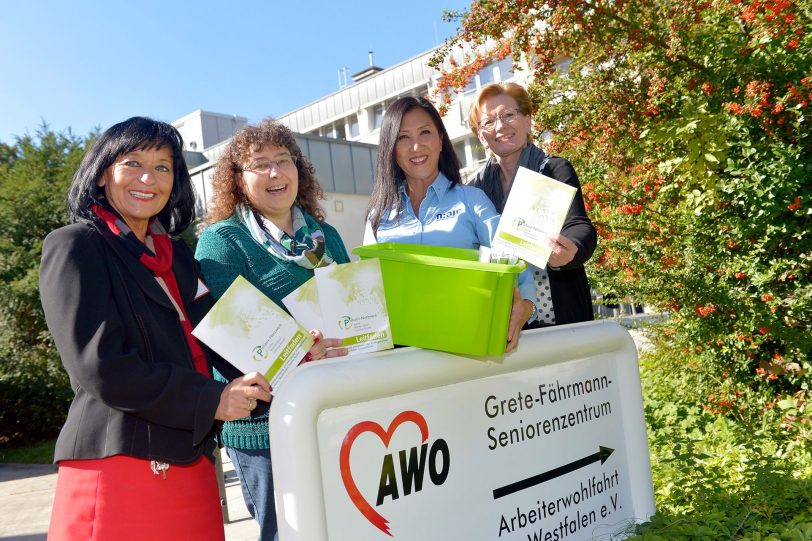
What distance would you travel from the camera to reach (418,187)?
2797mm

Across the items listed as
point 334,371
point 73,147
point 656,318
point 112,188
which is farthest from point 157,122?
point 73,147

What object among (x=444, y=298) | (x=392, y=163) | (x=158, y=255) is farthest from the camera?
(x=392, y=163)

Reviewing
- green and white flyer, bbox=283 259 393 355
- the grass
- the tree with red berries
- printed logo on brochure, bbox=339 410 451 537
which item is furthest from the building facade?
printed logo on brochure, bbox=339 410 451 537

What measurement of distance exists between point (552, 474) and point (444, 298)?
2.82ft

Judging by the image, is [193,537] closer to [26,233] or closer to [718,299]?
[718,299]

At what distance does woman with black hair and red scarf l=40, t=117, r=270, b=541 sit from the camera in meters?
1.73

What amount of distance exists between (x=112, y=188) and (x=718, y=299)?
14.2 feet

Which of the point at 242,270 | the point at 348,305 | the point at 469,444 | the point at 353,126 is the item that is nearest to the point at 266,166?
the point at 242,270

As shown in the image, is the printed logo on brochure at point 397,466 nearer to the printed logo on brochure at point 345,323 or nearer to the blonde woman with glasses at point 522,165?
the printed logo on brochure at point 345,323

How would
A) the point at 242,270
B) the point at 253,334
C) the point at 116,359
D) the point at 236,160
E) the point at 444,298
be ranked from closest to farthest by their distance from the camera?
the point at 116,359
the point at 253,334
the point at 444,298
the point at 242,270
the point at 236,160

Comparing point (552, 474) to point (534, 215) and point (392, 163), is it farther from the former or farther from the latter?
point (392, 163)

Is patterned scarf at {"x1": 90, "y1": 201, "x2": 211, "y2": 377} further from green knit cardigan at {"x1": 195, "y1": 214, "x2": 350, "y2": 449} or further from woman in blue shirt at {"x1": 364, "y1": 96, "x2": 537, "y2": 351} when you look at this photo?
woman in blue shirt at {"x1": 364, "y1": 96, "x2": 537, "y2": 351}

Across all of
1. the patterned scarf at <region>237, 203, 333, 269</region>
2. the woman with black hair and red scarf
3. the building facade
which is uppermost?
the building facade

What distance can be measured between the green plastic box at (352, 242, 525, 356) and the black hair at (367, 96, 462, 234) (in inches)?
28.8
